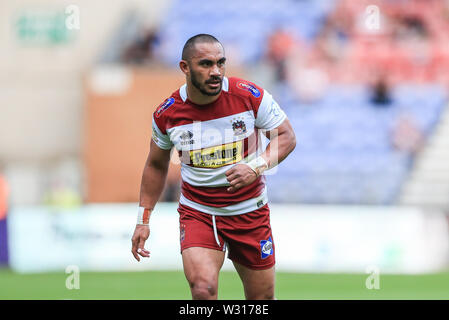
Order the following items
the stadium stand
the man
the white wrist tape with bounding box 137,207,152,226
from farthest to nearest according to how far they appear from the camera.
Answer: the stadium stand, the white wrist tape with bounding box 137,207,152,226, the man

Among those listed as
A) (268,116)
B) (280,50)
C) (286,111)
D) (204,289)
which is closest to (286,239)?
(286,111)

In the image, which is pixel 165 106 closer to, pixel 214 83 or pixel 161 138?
pixel 161 138

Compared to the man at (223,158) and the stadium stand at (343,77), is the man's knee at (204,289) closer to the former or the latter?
the man at (223,158)

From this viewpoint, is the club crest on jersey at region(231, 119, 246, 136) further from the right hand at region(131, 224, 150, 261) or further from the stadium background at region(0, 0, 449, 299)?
the stadium background at region(0, 0, 449, 299)

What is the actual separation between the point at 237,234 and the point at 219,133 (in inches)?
29.8

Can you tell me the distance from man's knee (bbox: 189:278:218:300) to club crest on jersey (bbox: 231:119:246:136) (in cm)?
111

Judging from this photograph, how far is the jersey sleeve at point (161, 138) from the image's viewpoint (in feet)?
20.1

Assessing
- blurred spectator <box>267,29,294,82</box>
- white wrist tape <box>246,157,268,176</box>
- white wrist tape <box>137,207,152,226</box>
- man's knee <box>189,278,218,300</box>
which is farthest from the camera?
blurred spectator <box>267,29,294,82</box>

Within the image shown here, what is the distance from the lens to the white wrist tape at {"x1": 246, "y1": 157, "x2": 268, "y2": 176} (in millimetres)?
5742

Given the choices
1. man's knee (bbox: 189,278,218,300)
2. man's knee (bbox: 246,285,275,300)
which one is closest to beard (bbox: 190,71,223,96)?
man's knee (bbox: 189,278,218,300)

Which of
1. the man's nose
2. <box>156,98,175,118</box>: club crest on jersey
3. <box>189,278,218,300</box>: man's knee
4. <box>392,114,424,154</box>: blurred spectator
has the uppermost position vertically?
<box>392,114,424,154</box>: blurred spectator

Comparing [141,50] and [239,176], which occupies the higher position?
[141,50]

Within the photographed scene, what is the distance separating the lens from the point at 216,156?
6.00 metres

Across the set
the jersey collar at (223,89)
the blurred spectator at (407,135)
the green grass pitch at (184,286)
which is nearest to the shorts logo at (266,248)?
the jersey collar at (223,89)
